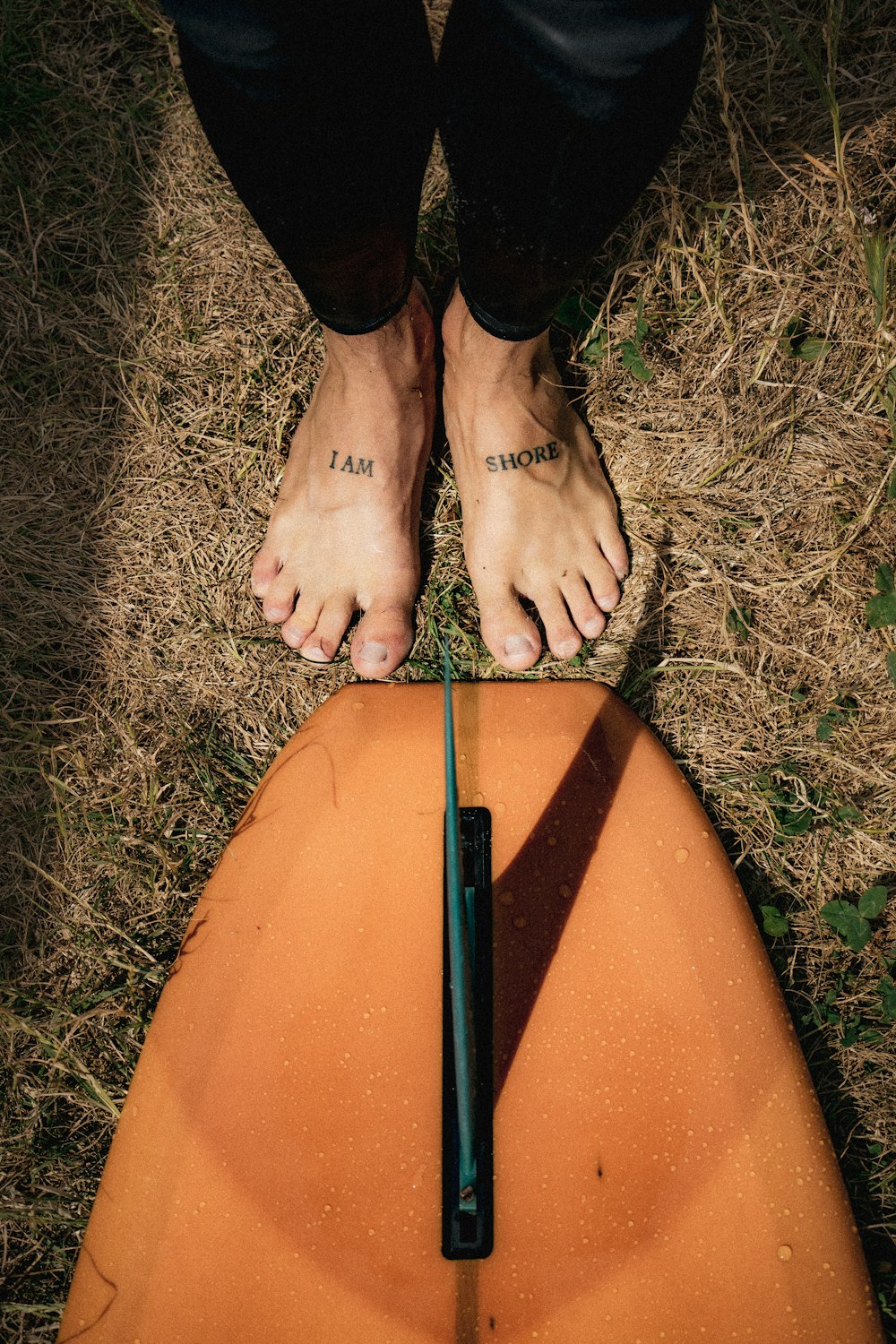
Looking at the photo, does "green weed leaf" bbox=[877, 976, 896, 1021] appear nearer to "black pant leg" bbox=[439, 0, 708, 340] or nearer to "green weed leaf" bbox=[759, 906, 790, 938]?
"green weed leaf" bbox=[759, 906, 790, 938]

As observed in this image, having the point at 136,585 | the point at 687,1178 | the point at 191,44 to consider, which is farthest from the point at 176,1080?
A: the point at 191,44

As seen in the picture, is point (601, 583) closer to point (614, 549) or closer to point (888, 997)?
point (614, 549)

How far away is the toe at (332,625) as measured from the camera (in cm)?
131

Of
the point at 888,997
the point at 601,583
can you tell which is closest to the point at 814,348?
A: the point at 601,583

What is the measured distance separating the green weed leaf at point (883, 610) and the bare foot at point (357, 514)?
738 millimetres

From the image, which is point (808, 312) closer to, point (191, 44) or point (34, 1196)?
point (191, 44)

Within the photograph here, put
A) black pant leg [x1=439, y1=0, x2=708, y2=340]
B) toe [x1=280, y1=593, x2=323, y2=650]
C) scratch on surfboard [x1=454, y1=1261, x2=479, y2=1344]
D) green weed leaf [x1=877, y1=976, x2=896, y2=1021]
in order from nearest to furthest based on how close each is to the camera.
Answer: black pant leg [x1=439, y1=0, x2=708, y2=340], scratch on surfboard [x1=454, y1=1261, x2=479, y2=1344], green weed leaf [x1=877, y1=976, x2=896, y2=1021], toe [x1=280, y1=593, x2=323, y2=650]

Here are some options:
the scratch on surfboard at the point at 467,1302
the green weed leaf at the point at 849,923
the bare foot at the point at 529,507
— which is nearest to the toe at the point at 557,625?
→ the bare foot at the point at 529,507

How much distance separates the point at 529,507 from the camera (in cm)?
127

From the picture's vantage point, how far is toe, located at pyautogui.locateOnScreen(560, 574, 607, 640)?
131cm

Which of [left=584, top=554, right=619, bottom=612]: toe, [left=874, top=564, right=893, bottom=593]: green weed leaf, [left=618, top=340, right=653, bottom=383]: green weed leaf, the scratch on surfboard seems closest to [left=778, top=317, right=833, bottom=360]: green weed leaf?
[left=618, top=340, right=653, bottom=383]: green weed leaf

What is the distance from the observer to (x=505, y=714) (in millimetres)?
1244

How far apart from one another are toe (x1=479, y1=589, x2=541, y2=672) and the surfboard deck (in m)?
0.11

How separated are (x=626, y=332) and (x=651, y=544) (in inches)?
14.8
